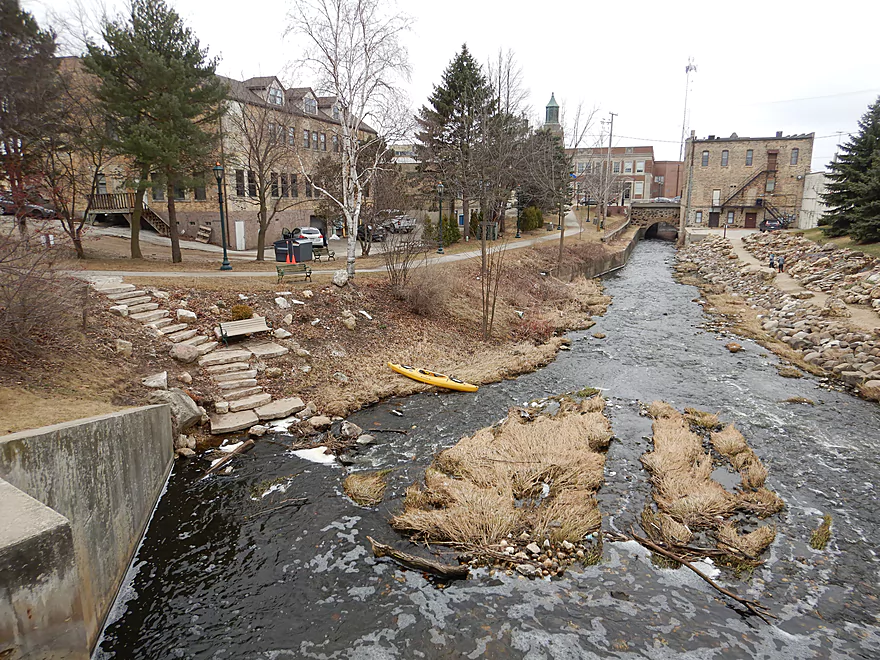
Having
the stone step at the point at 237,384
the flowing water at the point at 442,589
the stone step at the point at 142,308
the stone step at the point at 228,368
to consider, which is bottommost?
the flowing water at the point at 442,589

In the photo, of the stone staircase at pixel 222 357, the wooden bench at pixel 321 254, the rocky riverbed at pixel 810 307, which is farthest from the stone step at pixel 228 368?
the rocky riverbed at pixel 810 307

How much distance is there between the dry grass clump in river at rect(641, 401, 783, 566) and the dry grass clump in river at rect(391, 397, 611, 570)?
104 cm

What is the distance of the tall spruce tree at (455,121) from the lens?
1229 inches

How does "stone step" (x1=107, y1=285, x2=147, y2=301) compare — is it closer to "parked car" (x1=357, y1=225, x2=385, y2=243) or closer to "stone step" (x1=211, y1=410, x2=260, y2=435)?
"stone step" (x1=211, y1=410, x2=260, y2=435)

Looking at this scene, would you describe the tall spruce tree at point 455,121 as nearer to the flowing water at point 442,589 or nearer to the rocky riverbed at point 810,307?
the rocky riverbed at point 810,307

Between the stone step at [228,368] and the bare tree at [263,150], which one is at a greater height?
the bare tree at [263,150]

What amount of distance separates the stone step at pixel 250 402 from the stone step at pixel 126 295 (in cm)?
506

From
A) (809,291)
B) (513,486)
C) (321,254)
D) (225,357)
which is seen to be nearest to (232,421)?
(225,357)

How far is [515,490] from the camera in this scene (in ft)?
31.3

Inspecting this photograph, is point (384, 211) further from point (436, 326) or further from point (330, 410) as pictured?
point (330, 410)

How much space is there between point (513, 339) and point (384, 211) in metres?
11.1

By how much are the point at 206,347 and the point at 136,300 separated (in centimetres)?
270

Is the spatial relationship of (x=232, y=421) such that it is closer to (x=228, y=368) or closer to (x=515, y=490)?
(x=228, y=368)

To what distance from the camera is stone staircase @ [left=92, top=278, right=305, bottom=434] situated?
11953mm
